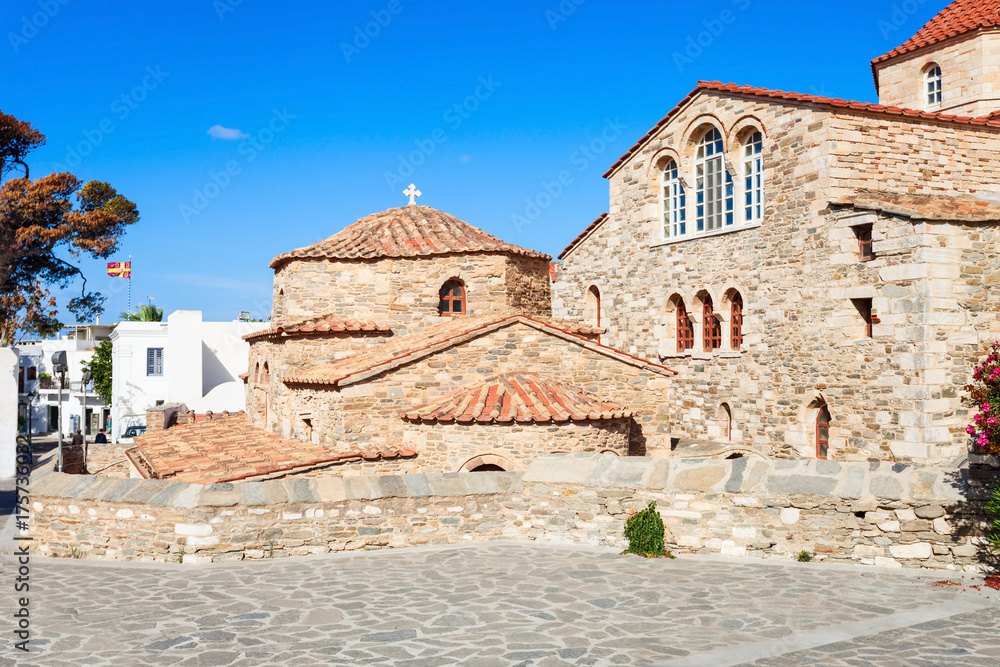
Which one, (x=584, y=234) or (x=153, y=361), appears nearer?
(x=584, y=234)

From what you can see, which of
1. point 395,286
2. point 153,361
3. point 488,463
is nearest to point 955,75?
point 395,286

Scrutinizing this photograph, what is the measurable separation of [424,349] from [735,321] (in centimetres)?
840

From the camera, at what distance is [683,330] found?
2089cm

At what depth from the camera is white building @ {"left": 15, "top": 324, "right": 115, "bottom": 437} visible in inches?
1889

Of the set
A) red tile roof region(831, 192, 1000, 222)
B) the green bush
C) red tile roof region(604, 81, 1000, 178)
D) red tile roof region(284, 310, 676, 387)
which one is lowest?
the green bush

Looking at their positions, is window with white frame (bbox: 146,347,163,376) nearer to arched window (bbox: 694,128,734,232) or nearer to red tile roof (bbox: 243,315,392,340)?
red tile roof (bbox: 243,315,392,340)

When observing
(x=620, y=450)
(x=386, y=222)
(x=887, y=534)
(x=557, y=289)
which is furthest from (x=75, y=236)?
(x=887, y=534)

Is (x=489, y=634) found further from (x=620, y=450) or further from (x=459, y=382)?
(x=459, y=382)

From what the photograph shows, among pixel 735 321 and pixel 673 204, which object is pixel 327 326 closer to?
pixel 673 204

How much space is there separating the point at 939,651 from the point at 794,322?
40.5 feet

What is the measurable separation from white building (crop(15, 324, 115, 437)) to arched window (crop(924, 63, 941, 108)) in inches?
1744

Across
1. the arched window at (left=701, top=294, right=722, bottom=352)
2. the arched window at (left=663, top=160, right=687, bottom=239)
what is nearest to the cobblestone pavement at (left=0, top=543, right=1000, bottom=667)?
the arched window at (left=701, top=294, right=722, bottom=352)

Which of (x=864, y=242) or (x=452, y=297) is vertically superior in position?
(x=864, y=242)

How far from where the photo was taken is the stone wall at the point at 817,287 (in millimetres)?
14812
